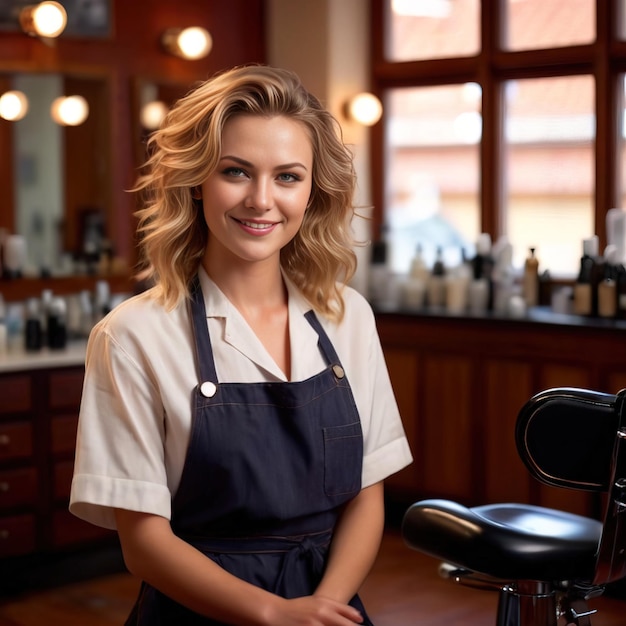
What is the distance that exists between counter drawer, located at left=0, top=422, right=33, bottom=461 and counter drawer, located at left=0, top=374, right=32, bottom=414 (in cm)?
6

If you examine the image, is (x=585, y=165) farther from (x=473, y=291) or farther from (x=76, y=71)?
(x=76, y=71)

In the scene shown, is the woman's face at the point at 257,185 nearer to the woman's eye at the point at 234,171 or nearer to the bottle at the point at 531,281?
the woman's eye at the point at 234,171

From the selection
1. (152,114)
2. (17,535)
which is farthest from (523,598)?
(152,114)

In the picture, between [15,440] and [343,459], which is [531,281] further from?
[343,459]

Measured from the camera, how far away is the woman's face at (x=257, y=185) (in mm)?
1663

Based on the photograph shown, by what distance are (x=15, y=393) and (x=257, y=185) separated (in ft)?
8.93

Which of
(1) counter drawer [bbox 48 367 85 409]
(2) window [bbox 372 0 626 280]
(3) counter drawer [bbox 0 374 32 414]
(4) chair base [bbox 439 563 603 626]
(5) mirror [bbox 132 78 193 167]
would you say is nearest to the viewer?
(4) chair base [bbox 439 563 603 626]

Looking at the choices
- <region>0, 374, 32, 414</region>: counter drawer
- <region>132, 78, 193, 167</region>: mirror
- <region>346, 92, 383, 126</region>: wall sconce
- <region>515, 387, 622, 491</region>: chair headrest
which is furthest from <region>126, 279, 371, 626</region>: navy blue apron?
A: <region>346, 92, 383, 126</region>: wall sconce

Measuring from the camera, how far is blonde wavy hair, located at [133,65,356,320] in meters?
1.66

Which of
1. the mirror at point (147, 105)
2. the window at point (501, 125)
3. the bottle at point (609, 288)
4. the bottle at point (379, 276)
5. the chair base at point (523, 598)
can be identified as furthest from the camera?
the bottle at point (379, 276)

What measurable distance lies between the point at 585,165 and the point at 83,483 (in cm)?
372

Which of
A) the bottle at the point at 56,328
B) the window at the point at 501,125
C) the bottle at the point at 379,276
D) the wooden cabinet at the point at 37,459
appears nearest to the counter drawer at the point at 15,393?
the wooden cabinet at the point at 37,459

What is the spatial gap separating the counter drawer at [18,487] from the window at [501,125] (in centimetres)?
223

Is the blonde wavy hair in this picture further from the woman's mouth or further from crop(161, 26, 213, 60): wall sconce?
crop(161, 26, 213, 60): wall sconce
